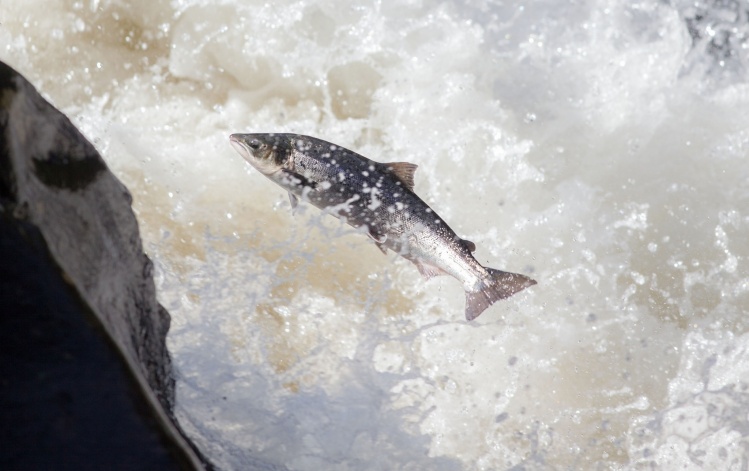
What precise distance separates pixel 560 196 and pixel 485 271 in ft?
3.73

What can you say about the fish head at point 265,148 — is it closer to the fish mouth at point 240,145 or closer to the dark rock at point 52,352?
the fish mouth at point 240,145

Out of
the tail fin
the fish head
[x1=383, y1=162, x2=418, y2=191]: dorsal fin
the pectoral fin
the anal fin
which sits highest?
the fish head

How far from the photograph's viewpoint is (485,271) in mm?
3000

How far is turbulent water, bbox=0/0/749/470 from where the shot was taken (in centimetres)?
358

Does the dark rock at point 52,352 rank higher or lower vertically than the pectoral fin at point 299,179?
lower

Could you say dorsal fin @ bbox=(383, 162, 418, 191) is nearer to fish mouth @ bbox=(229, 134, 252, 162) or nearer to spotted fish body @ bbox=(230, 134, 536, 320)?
spotted fish body @ bbox=(230, 134, 536, 320)

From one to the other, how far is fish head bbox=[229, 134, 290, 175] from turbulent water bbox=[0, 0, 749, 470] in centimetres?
77

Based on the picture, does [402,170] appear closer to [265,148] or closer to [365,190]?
[365,190]

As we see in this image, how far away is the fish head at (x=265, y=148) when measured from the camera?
113 inches

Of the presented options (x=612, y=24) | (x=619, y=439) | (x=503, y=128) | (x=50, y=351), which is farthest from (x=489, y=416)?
(x=50, y=351)

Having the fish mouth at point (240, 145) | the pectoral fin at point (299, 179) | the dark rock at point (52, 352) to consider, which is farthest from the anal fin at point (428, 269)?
the dark rock at point (52, 352)

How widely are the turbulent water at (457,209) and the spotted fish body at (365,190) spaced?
2.32 feet

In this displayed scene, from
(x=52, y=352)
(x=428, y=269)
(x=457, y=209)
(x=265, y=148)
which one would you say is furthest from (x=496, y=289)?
(x=52, y=352)

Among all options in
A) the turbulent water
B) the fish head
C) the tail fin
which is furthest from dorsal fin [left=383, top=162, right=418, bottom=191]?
the turbulent water
